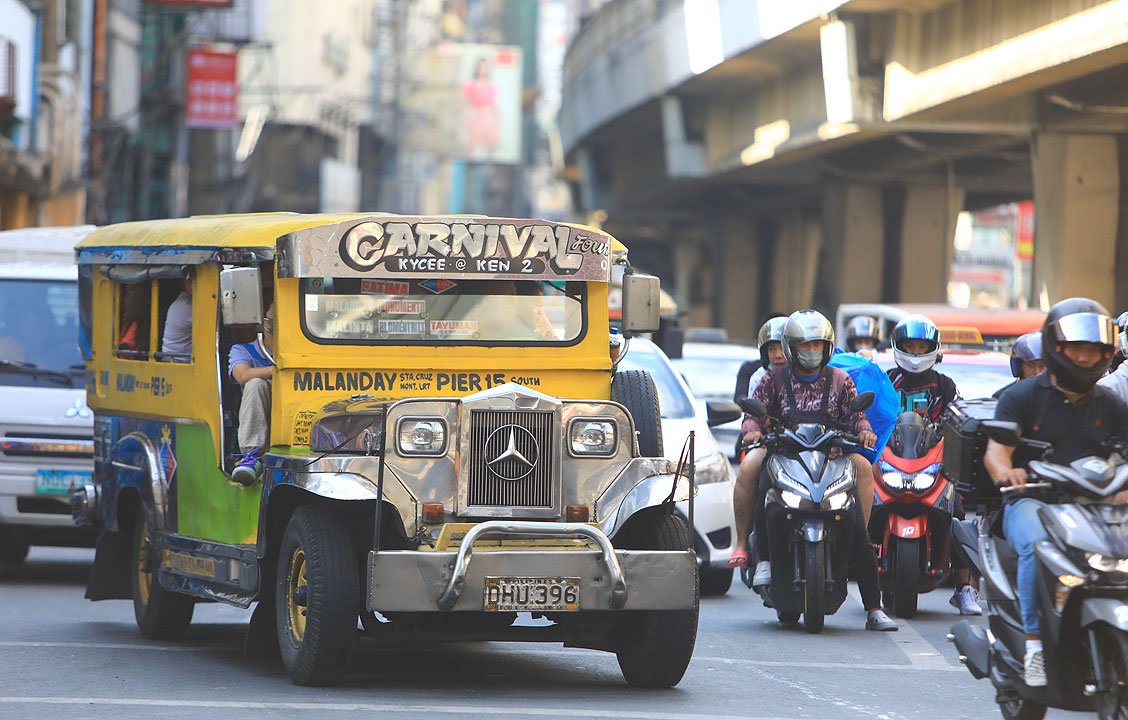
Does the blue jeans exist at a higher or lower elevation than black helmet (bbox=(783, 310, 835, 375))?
lower

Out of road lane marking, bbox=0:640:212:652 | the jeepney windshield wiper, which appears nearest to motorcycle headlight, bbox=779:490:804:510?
road lane marking, bbox=0:640:212:652

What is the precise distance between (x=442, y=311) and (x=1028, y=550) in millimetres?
3548

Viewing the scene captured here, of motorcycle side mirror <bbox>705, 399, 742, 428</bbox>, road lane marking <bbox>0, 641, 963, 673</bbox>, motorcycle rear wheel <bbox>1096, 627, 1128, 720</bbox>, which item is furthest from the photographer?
motorcycle side mirror <bbox>705, 399, 742, 428</bbox>

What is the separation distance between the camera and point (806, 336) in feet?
39.2

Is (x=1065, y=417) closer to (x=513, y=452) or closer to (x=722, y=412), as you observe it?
(x=513, y=452)

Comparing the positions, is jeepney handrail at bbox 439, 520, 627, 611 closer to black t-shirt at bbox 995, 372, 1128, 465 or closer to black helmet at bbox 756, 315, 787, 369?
black t-shirt at bbox 995, 372, 1128, 465

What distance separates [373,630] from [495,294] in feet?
5.86

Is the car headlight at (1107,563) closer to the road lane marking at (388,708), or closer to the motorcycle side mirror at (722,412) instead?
the road lane marking at (388,708)

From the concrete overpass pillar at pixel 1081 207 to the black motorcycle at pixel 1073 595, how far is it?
77.6ft

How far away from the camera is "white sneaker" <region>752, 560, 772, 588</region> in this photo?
12.2 metres

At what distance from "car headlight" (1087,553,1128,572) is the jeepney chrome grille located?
2694mm

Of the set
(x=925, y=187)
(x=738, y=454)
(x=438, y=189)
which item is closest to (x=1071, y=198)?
(x=925, y=187)

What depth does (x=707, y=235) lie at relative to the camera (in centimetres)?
7100

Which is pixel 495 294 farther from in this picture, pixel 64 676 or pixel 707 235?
pixel 707 235
